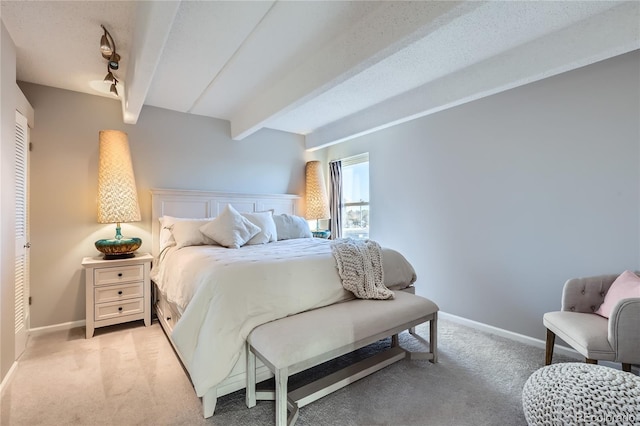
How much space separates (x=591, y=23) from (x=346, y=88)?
191 centimetres

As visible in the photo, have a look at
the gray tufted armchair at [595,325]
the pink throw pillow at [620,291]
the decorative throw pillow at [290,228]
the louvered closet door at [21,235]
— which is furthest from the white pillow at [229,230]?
the pink throw pillow at [620,291]

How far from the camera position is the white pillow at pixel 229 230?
Result: 298 cm

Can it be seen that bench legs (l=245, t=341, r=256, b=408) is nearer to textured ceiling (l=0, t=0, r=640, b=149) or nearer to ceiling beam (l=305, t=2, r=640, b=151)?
textured ceiling (l=0, t=0, r=640, b=149)

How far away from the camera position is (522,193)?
2707 mm

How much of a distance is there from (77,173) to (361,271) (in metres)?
3.17

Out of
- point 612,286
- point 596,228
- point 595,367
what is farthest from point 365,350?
point 596,228

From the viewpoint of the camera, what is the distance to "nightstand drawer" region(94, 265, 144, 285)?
9.23ft

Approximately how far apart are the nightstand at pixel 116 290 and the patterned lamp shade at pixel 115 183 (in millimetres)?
450

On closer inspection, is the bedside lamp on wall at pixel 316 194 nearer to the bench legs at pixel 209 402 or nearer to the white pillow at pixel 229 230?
the white pillow at pixel 229 230

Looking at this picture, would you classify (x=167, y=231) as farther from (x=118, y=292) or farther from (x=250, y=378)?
(x=250, y=378)

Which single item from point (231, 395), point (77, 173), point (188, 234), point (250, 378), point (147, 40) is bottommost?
point (231, 395)

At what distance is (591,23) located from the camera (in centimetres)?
191

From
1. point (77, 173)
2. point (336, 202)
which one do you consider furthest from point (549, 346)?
point (77, 173)

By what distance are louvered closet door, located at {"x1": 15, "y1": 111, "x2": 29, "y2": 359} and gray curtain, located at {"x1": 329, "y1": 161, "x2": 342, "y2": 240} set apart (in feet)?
11.7
